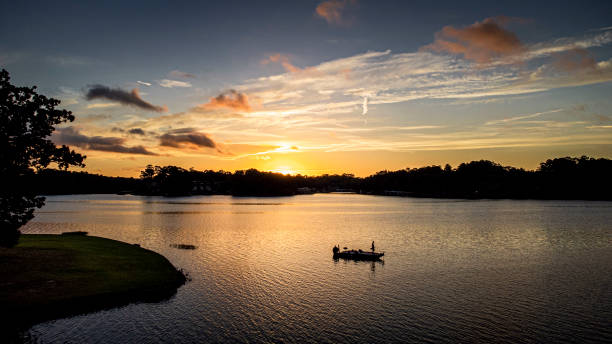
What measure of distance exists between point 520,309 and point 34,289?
4543 centimetres

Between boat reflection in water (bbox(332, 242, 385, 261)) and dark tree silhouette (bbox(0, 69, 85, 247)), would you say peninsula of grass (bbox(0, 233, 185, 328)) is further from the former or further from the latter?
boat reflection in water (bbox(332, 242, 385, 261))

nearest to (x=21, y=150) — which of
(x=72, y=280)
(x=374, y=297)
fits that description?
(x=72, y=280)

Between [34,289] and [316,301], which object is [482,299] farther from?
[34,289]

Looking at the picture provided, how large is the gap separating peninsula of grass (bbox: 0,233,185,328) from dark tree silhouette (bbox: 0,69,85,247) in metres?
5.31

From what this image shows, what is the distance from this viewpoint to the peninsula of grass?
3170 centimetres

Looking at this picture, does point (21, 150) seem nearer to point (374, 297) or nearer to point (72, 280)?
point (72, 280)

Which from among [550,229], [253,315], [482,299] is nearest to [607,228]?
[550,229]

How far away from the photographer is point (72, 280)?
38.0 m

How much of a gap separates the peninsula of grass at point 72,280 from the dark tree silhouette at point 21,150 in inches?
209

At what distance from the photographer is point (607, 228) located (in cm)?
9812

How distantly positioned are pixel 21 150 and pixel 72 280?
1360cm

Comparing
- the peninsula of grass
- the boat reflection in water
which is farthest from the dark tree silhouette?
the boat reflection in water

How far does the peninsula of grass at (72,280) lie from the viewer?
1248 inches

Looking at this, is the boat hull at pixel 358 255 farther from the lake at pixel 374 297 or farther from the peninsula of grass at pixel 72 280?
the peninsula of grass at pixel 72 280
